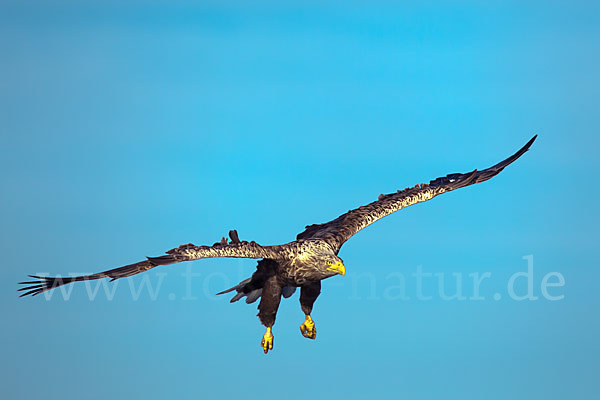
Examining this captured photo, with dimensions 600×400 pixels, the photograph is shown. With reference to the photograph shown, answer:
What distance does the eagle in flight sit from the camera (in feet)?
95.3

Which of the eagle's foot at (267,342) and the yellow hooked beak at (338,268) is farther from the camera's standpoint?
the eagle's foot at (267,342)

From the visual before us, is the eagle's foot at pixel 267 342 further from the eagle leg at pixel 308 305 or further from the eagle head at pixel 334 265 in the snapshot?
the eagle head at pixel 334 265

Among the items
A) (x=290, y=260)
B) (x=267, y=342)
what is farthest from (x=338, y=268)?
(x=267, y=342)

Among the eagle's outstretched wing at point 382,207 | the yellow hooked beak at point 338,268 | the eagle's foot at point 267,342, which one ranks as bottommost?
the eagle's foot at point 267,342

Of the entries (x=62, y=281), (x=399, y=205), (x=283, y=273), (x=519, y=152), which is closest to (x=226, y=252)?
(x=283, y=273)

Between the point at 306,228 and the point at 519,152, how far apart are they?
7.53 m

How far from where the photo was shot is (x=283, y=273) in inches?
1212

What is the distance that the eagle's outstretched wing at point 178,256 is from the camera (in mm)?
28672

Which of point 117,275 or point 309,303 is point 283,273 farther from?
point 117,275

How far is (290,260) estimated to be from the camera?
30656mm

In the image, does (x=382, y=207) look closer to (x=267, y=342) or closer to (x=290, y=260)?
(x=290, y=260)

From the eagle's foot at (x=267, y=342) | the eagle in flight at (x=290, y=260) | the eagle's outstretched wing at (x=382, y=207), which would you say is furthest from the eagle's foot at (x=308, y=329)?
the eagle's outstretched wing at (x=382, y=207)

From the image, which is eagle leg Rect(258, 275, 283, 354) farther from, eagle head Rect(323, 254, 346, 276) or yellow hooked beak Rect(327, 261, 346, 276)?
yellow hooked beak Rect(327, 261, 346, 276)

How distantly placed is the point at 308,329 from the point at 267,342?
1403 millimetres
